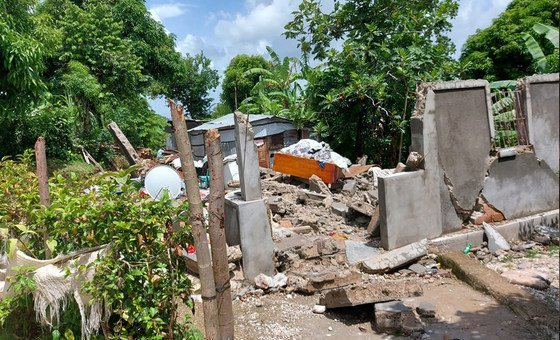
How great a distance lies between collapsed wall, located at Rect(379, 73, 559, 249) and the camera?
644 cm

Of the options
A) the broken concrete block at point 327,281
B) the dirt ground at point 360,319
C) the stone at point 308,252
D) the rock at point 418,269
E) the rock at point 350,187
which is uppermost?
the rock at point 350,187

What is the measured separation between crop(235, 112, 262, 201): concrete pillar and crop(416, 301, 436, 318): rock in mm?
2347

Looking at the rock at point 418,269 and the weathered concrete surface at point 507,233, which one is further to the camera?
the weathered concrete surface at point 507,233

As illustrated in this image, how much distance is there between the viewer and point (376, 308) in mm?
4457

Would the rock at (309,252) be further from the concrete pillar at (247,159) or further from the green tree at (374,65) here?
the green tree at (374,65)

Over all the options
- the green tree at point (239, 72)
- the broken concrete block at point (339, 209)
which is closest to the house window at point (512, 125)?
the broken concrete block at point (339, 209)

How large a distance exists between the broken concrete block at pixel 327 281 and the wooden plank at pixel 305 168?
212 inches

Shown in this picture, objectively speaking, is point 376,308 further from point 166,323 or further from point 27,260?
point 27,260

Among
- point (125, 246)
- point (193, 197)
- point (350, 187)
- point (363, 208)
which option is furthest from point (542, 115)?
point (125, 246)

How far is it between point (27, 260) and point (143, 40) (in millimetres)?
18869

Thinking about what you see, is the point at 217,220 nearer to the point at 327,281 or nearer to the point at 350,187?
the point at 327,281

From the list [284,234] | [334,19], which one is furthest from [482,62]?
[284,234]

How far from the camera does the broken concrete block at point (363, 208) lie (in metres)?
8.32

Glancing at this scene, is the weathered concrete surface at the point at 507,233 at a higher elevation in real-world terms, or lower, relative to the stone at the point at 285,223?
lower
